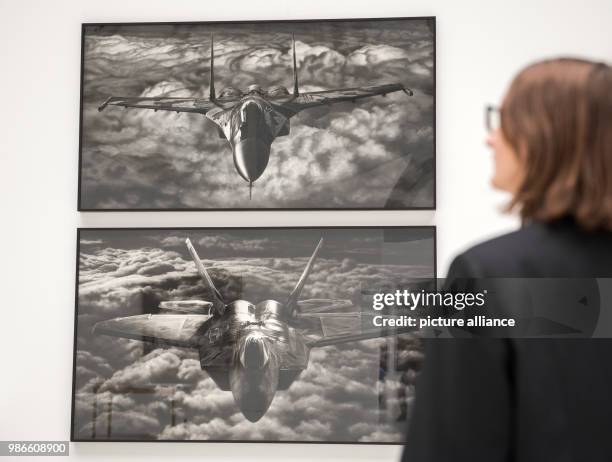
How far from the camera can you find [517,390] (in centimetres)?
76

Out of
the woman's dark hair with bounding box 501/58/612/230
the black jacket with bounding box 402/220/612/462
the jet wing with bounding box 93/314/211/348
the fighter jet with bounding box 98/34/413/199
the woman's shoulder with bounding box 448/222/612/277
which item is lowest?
the jet wing with bounding box 93/314/211/348

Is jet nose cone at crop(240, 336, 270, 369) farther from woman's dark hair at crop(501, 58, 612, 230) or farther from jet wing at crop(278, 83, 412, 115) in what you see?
woman's dark hair at crop(501, 58, 612, 230)

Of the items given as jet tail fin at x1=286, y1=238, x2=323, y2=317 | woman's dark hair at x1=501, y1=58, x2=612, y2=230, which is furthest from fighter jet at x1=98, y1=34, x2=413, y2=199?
woman's dark hair at x1=501, y1=58, x2=612, y2=230

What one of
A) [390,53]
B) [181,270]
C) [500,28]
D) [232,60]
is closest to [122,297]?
[181,270]

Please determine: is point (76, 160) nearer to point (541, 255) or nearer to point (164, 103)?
point (164, 103)

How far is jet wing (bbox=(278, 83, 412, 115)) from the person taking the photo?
2.30 m

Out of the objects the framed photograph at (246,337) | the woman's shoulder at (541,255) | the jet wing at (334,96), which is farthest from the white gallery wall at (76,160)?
the woman's shoulder at (541,255)

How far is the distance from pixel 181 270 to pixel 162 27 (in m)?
0.77

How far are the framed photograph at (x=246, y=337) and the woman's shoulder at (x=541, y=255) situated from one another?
1459 mm

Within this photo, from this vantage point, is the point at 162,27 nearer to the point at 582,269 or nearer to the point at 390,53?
the point at 390,53

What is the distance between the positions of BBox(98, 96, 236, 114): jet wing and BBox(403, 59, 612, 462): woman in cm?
165

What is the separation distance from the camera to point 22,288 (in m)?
2.37

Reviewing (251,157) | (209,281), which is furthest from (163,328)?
(251,157)

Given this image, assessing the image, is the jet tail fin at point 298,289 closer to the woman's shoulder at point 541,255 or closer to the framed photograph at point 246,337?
the framed photograph at point 246,337
